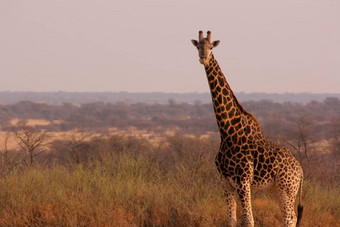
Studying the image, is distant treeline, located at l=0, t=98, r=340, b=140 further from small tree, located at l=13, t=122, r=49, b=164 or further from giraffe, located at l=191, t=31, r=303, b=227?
giraffe, located at l=191, t=31, r=303, b=227

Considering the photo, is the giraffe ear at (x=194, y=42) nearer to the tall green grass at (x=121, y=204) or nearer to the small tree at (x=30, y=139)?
the tall green grass at (x=121, y=204)

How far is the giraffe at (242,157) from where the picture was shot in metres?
5.53

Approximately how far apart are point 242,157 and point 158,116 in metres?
61.7

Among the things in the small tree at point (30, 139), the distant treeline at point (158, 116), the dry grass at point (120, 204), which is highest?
the small tree at point (30, 139)

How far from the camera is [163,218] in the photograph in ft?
22.3

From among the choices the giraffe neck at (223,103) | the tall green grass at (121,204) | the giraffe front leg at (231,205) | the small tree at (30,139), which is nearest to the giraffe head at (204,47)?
the giraffe neck at (223,103)

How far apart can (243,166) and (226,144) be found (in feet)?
1.19

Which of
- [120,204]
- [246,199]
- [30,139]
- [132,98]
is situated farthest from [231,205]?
[132,98]

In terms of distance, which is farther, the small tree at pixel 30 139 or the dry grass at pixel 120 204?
the small tree at pixel 30 139

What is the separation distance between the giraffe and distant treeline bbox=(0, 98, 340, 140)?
34306mm

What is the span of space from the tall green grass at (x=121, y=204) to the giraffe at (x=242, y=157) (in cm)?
114

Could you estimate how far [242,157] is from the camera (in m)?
5.52

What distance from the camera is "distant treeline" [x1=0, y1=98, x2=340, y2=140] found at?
4928cm

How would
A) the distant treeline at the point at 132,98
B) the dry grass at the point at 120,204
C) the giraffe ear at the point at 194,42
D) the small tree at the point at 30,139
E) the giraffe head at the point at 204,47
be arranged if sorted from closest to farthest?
the giraffe head at the point at 204,47, the giraffe ear at the point at 194,42, the dry grass at the point at 120,204, the small tree at the point at 30,139, the distant treeline at the point at 132,98
